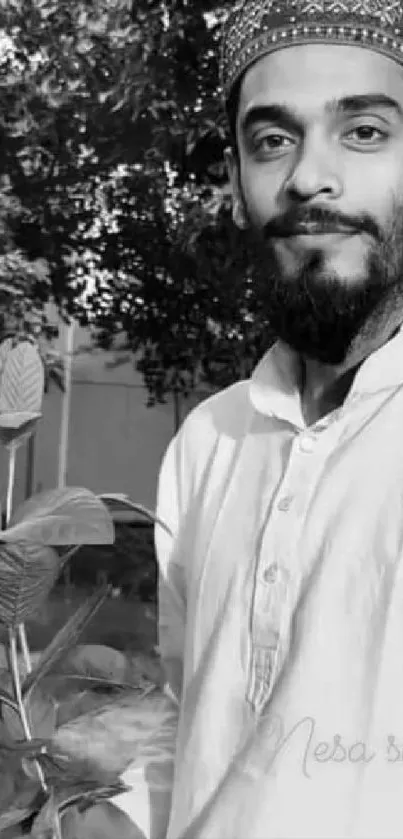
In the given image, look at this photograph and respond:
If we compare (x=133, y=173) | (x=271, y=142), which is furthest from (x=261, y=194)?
(x=133, y=173)

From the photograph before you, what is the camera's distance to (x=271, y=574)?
4.02ft

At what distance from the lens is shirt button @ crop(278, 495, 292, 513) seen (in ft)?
4.08

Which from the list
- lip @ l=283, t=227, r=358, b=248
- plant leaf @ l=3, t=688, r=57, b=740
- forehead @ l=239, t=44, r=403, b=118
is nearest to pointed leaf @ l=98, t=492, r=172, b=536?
plant leaf @ l=3, t=688, r=57, b=740

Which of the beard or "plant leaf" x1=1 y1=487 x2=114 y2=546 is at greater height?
the beard

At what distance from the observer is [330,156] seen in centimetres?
126

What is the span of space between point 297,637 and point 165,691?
12.7 inches

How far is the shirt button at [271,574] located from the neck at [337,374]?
189 millimetres

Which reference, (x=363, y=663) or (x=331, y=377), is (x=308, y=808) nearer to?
(x=363, y=663)

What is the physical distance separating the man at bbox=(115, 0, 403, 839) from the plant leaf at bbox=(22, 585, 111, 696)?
0.12 m

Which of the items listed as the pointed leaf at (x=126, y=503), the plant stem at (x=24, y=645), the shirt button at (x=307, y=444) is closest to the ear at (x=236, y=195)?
the shirt button at (x=307, y=444)

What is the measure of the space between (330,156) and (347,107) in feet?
0.16

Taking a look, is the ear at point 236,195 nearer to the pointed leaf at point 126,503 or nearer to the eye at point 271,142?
the eye at point 271,142

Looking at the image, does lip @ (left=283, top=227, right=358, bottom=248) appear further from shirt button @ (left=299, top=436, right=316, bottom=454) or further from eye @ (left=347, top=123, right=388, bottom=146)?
shirt button @ (left=299, top=436, right=316, bottom=454)

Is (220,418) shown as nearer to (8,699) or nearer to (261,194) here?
(261,194)
